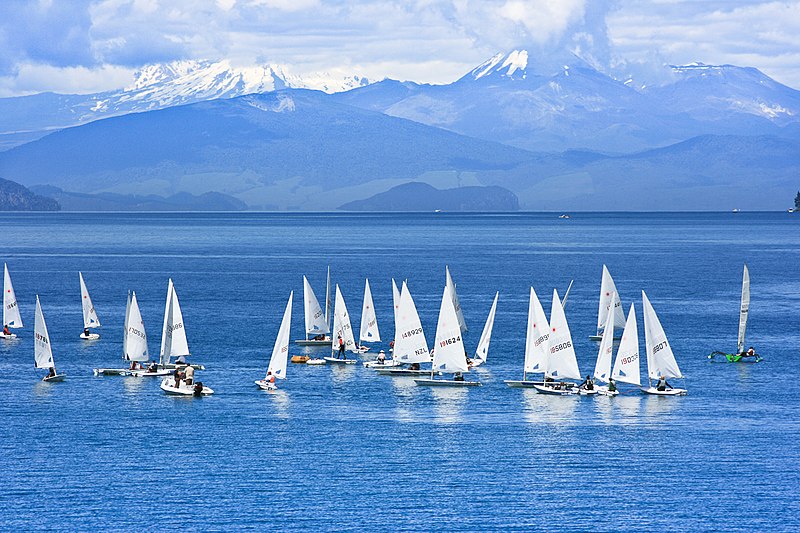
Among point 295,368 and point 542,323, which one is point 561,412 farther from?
point 295,368

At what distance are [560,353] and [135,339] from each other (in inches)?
1359

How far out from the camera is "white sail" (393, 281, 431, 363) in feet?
325

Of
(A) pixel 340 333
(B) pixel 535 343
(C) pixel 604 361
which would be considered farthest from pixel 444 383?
(A) pixel 340 333

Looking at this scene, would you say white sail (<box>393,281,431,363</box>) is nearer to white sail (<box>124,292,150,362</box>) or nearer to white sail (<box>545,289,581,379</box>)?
white sail (<box>545,289,581,379</box>)

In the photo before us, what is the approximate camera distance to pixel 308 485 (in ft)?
221

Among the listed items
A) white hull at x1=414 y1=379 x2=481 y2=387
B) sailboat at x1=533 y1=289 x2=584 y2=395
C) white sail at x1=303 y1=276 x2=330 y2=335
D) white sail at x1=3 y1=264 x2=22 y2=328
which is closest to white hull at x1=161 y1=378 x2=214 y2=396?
white hull at x1=414 y1=379 x2=481 y2=387

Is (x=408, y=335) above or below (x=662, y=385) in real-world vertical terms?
above

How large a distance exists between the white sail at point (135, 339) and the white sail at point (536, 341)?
102 feet

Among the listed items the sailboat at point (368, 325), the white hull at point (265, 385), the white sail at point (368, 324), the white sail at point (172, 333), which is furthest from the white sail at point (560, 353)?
the white sail at point (172, 333)

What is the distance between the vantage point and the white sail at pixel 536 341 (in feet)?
310

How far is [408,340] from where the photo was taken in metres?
99.5

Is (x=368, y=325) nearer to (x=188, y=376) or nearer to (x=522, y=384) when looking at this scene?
(x=522, y=384)

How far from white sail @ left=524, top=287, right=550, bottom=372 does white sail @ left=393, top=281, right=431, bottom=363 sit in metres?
8.75

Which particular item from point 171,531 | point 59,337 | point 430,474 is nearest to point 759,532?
point 430,474
